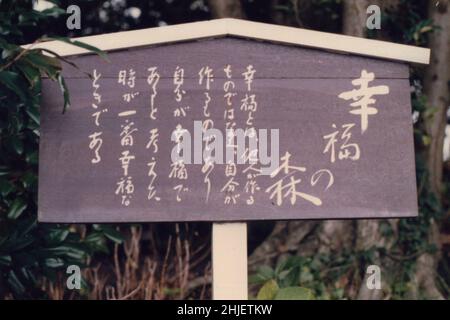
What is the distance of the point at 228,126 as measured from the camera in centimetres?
272

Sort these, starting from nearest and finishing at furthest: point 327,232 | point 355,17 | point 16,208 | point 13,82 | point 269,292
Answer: point 13,82 → point 16,208 → point 269,292 → point 355,17 → point 327,232

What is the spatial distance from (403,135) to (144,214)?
1.16 m

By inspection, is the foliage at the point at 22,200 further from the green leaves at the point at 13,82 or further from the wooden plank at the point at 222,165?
the wooden plank at the point at 222,165

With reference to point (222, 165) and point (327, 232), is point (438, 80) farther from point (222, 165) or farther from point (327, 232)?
point (222, 165)

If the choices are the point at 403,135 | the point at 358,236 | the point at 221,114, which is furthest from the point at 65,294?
the point at 403,135

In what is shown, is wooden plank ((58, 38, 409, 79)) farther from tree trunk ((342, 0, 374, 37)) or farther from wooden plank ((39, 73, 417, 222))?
tree trunk ((342, 0, 374, 37))

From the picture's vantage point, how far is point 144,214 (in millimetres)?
2668

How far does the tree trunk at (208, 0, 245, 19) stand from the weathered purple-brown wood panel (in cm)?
180

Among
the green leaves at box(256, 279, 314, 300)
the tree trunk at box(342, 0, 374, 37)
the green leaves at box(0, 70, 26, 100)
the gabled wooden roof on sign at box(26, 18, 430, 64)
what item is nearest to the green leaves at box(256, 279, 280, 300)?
the green leaves at box(256, 279, 314, 300)

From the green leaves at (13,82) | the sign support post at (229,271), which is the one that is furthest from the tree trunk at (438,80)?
the green leaves at (13,82)

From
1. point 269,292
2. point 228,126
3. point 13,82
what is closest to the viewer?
point 13,82

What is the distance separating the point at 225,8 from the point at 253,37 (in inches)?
72.3

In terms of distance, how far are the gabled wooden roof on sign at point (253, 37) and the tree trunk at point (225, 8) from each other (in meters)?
1.80

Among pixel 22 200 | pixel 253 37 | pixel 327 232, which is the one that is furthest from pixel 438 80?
pixel 22 200
